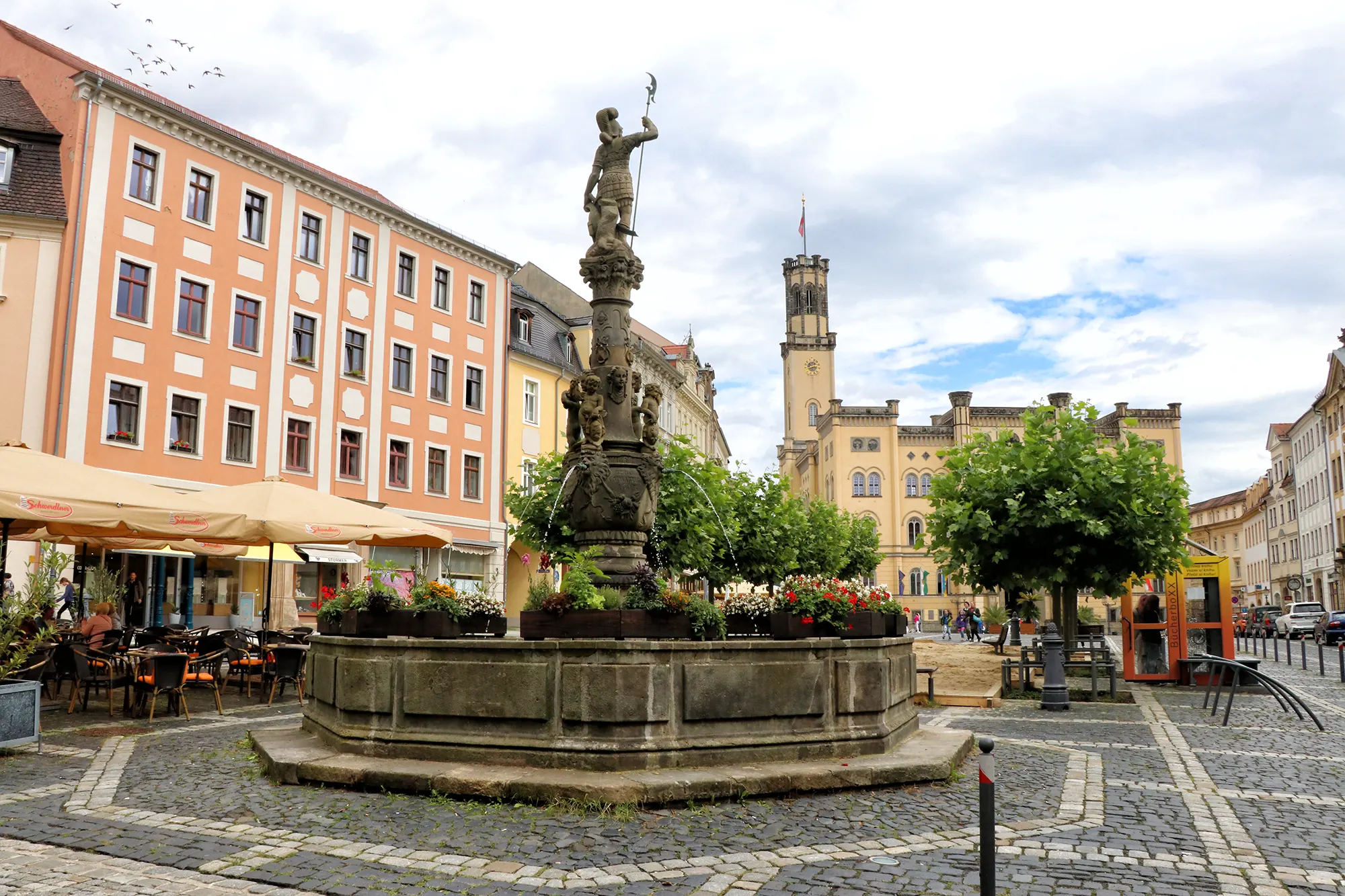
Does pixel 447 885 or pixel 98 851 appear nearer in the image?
pixel 447 885

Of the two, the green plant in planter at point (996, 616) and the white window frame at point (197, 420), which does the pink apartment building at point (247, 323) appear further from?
the green plant in planter at point (996, 616)

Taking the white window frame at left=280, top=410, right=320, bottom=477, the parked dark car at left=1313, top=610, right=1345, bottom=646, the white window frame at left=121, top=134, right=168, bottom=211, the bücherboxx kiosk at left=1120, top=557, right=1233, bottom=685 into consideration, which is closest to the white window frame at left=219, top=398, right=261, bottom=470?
the white window frame at left=280, top=410, right=320, bottom=477

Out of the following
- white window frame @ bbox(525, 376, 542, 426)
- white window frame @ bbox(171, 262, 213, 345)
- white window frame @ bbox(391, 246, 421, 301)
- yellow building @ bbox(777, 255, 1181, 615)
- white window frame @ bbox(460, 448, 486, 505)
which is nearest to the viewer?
white window frame @ bbox(171, 262, 213, 345)

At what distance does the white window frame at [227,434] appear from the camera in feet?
88.0

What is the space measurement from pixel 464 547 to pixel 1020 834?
29.6 meters

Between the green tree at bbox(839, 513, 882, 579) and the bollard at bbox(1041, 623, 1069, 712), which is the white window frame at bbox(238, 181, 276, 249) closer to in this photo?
the bollard at bbox(1041, 623, 1069, 712)

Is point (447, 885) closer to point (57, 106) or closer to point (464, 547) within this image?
point (57, 106)

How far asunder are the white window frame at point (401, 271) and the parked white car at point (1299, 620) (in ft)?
129

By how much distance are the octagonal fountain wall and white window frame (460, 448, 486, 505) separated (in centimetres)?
2626

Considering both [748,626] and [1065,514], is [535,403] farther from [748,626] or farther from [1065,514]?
[748,626]

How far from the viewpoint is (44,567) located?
9398 millimetres

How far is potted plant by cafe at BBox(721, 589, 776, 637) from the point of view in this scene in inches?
354

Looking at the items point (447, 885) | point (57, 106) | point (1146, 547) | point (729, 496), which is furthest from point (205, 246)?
point (447, 885)

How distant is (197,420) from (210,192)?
5.93m
